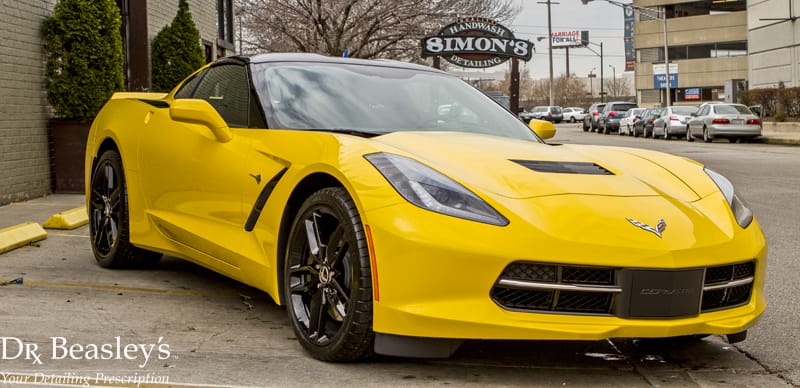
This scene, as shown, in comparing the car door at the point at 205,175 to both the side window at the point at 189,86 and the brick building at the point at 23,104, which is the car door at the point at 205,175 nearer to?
the side window at the point at 189,86

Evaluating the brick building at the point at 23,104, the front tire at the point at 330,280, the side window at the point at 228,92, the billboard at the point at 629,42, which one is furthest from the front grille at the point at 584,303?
the billboard at the point at 629,42

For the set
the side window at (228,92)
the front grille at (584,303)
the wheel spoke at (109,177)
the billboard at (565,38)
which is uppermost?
the billboard at (565,38)

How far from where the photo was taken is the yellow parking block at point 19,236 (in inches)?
278

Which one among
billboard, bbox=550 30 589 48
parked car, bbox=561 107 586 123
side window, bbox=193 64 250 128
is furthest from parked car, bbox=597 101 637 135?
billboard, bbox=550 30 589 48

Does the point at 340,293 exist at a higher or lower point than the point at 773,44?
lower

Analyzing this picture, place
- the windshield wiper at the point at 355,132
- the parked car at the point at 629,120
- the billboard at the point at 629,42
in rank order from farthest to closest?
1. the billboard at the point at 629,42
2. the parked car at the point at 629,120
3. the windshield wiper at the point at 355,132

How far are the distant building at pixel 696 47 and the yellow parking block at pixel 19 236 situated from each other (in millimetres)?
68780

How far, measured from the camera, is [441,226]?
3.63 metres

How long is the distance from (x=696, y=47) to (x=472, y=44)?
5476 centimetres

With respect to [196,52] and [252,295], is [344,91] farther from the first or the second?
[196,52]

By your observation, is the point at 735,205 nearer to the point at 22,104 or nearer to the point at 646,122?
the point at 22,104

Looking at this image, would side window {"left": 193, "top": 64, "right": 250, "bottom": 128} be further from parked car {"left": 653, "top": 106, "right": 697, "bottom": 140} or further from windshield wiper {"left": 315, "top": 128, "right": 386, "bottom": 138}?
parked car {"left": 653, "top": 106, "right": 697, "bottom": 140}

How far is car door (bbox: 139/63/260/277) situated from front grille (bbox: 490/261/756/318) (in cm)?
158

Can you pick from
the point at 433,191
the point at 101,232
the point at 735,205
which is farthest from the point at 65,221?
the point at 735,205
